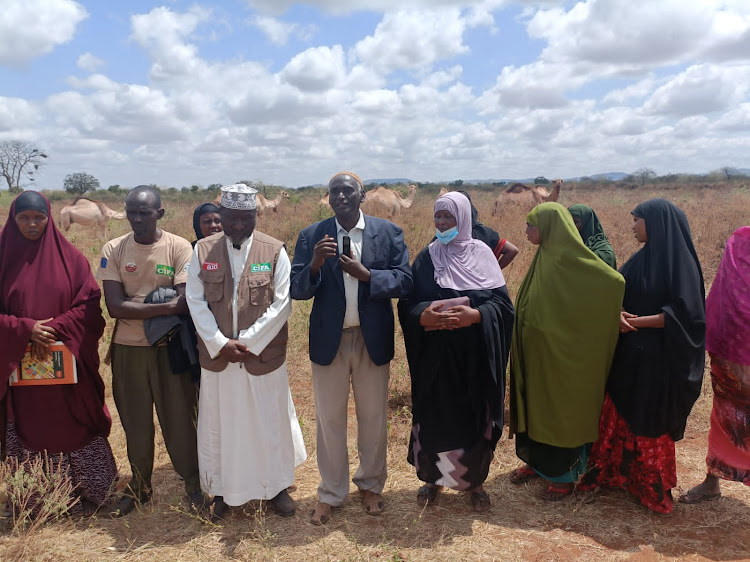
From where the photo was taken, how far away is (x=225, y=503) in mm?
3369

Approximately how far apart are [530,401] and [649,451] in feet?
2.46

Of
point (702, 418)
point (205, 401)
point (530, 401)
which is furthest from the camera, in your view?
point (702, 418)

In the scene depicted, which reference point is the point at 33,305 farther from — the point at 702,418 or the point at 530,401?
the point at 702,418

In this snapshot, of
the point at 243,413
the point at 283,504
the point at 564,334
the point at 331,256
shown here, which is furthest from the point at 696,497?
the point at 243,413

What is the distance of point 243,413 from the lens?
317 cm

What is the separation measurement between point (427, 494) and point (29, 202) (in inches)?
116

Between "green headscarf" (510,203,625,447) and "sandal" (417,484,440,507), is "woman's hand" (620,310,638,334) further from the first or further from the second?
"sandal" (417,484,440,507)

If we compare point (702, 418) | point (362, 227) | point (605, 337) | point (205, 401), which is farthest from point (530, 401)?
point (702, 418)

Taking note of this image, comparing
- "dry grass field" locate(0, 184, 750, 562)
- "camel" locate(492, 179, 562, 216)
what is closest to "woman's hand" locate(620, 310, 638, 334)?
"dry grass field" locate(0, 184, 750, 562)

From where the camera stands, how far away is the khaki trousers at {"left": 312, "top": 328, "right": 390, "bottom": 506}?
320 cm

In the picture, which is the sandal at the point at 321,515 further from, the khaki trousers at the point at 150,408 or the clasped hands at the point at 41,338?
the clasped hands at the point at 41,338

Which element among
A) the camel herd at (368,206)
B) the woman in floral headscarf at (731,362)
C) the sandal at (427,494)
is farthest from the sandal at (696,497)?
the camel herd at (368,206)

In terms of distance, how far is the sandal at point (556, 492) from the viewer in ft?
11.5

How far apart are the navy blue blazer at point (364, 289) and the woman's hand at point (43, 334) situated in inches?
54.0
